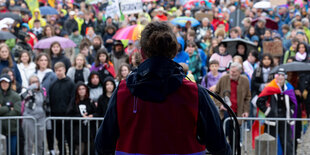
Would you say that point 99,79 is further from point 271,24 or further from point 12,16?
point 271,24

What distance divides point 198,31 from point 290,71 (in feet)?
19.6

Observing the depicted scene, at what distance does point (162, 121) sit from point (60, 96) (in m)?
6.01

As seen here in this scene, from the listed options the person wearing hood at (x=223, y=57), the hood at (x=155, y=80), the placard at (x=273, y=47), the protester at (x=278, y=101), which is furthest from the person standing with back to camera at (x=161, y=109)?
the placard at (x=273, y=47)

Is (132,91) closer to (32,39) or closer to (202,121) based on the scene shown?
(202,121)

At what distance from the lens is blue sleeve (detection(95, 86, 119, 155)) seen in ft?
11.2

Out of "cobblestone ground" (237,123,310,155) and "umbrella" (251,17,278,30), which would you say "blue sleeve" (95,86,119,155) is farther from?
"umbrella" (251,17,278,30)

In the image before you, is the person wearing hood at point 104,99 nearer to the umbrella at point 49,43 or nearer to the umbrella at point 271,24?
the umbrella at point 49,43

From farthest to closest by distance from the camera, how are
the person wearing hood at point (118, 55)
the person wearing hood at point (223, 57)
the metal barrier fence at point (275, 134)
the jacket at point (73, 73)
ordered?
the person wearing hood at point (118, 55), the person wearing hood at point (223, 57), the jacket at point (73, 73), the metal barrier fence at point (275, 134)

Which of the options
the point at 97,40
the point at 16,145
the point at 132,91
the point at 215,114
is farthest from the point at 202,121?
the point at 97,40

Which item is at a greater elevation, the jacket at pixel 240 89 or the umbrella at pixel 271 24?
the umbrella at pixel 271 24

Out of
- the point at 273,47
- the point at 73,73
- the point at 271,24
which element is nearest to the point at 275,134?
the point at 73,73

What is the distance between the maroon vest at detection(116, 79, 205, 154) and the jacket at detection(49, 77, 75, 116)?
579 cm

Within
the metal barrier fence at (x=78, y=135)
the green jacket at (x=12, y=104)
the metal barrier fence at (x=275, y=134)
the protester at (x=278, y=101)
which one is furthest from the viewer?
the protester at (x=278, y=101)

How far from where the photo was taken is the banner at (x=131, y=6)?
1158 centimetres
